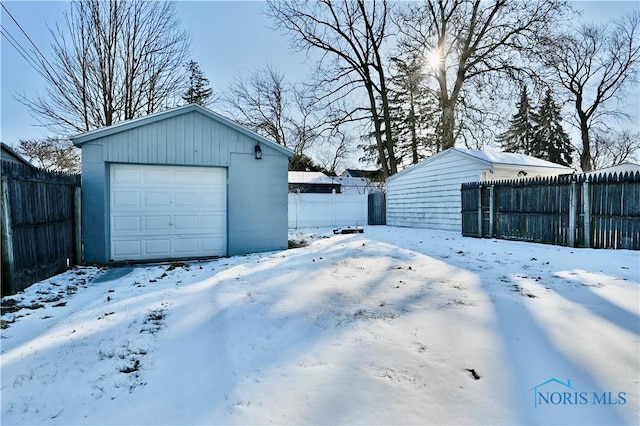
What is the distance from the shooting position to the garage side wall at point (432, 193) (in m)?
12.2

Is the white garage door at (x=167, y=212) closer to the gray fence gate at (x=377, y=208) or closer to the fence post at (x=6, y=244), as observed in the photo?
the fence post at (x=6, y=244)

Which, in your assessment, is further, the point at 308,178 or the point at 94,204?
the point at 308,178

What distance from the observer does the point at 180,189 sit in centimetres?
770

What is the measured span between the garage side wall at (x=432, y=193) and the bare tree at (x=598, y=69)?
11803 mm

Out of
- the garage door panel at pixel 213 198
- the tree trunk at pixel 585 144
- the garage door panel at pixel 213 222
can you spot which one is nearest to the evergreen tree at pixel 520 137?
the tree trunk at pixel 585 144

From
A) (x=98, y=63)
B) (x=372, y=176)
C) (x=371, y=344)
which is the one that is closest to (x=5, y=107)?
(x=98, y=63)

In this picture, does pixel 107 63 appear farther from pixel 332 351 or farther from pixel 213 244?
pixel 332 351

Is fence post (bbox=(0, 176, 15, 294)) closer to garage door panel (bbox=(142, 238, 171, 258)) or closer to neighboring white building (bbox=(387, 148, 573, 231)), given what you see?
garage door panel (bbox=(142, 238, 171, 258))

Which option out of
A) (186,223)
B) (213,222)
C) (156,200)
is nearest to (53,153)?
(156,200)

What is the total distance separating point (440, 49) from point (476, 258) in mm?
15222

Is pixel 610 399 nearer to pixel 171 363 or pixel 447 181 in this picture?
pixel 171 363

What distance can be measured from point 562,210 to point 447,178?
15.9 ft

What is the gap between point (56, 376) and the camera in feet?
7.91

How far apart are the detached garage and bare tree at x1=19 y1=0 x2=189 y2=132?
7.49 meters
